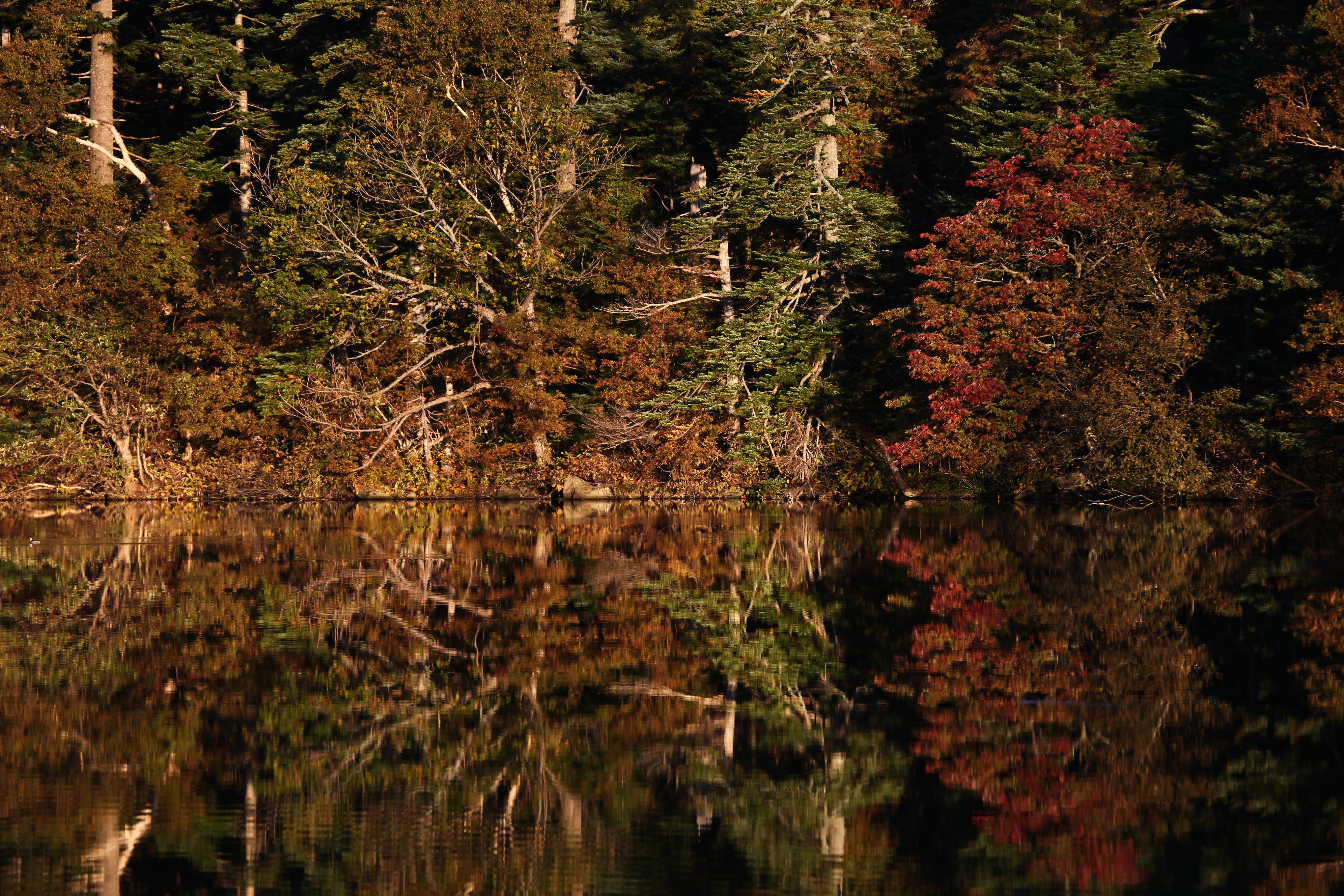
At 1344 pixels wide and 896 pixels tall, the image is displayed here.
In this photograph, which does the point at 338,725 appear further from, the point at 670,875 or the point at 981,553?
the point at 981,553

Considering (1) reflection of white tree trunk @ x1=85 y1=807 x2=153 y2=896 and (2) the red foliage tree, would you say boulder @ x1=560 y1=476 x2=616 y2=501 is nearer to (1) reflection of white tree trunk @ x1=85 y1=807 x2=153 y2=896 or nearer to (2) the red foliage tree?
(2) the red foliage tree

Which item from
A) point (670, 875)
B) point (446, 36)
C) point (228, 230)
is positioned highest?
point (446, 36)

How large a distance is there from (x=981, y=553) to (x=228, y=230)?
27465 millimetres

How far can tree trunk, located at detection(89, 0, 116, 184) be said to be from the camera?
4150 centimetres

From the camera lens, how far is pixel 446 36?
113 feet

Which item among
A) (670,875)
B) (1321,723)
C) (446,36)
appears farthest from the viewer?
(446,36)

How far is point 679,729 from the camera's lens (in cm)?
920

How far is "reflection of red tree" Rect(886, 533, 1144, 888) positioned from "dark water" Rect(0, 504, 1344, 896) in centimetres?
3

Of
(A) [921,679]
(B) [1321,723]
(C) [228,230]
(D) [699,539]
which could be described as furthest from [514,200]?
(B) [1321,723]

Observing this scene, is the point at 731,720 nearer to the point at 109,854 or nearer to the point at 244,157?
the point at 109,854

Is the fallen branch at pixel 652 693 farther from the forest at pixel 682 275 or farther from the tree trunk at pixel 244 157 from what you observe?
the tree trunk at pixel 244 157

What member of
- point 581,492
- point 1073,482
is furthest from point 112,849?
point 581,492

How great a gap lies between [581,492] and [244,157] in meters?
15.4

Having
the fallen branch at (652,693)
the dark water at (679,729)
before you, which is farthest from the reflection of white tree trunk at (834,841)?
the fallen branch at (652,693)
